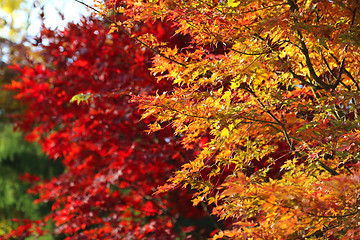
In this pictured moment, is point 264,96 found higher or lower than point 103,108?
lower

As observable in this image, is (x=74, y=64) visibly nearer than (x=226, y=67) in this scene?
No

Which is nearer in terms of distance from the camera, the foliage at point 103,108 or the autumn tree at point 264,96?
the autumn tree at point 264,96

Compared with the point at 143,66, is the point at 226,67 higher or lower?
lower

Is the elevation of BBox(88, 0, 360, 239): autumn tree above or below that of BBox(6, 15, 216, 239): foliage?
below

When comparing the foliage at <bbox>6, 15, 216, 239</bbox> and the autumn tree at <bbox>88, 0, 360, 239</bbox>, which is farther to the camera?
the foliage at <bbox>6, 15, 216, 239</bbox>

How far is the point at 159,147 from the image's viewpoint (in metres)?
3.87

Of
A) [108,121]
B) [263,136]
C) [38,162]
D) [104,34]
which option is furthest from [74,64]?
[38,162]

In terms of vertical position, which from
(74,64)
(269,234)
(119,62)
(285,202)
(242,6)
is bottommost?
(269,234)

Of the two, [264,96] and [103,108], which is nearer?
[264,96]

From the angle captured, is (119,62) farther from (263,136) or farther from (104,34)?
(263,136)

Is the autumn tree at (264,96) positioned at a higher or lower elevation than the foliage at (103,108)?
lower

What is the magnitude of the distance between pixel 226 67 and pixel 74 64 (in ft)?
8.12

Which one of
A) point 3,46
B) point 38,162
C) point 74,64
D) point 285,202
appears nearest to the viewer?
point 285,202

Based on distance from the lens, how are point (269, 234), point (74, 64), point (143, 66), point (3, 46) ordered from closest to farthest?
point (269, 234), point (143, 66), point (74, 64), point (3, 46)
